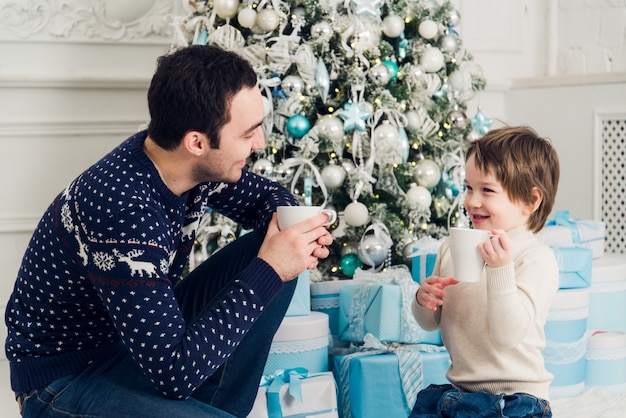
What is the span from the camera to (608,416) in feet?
7.73

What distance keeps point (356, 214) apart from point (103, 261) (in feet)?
3.88

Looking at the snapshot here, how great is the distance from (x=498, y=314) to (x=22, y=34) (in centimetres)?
223

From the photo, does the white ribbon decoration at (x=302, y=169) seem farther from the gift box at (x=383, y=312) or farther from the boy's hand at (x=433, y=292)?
the boy's hand at (x=433, y=292)

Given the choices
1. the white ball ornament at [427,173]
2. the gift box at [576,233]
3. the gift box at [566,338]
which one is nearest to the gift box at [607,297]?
the gift box at [576,233]

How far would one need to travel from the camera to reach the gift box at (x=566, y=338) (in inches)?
96.6

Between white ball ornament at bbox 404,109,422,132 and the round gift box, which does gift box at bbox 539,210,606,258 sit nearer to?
the round gift box

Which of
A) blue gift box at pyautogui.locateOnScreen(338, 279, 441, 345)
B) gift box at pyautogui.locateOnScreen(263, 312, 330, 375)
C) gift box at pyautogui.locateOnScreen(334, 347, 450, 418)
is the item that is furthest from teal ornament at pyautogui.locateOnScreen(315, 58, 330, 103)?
gift box at pyautogui.locateOnScreen(334, 347, 450, 418)

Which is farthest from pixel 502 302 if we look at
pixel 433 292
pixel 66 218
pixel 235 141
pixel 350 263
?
pixel 350 263

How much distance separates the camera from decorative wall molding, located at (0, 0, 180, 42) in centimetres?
309

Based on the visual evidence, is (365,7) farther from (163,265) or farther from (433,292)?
(163,265)

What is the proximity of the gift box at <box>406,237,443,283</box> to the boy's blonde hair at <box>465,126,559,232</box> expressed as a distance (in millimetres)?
692

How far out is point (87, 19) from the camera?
3.18 meters

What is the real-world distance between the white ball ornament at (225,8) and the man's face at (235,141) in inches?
38.5

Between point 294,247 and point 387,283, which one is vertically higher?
point 294,247
